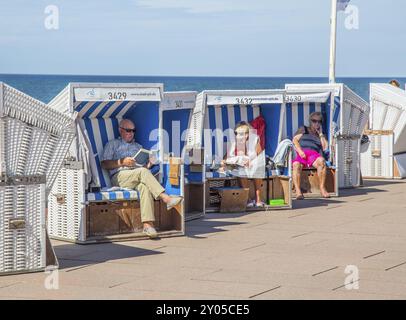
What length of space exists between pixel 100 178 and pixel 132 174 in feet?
1.72

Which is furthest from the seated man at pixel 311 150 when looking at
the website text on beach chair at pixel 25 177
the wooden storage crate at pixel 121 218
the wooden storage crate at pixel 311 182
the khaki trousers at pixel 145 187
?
the website text on beach chair at pixel 25 177

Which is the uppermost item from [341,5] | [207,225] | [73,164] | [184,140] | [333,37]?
[341,5]

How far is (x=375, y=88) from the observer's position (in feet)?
66.0

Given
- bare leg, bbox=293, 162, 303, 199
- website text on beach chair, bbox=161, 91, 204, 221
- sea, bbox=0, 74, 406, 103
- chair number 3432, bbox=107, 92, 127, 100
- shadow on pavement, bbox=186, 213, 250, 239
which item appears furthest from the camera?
sea, bbox=0, 74, 406, 103

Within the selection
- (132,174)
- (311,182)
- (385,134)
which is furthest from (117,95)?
(385,134)

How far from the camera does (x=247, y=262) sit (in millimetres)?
10086

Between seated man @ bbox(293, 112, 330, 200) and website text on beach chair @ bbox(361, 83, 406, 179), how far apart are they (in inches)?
130

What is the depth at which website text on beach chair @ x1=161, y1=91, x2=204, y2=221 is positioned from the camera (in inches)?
516

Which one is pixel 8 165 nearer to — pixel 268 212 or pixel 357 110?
pixel 268 212

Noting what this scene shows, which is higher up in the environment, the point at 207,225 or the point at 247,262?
the point at 207,225

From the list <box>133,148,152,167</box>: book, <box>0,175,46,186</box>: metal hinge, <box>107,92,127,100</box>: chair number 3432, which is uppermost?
<box>107,92,127,100</box>: chair number 3432

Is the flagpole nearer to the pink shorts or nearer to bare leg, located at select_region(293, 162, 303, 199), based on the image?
the pink shorts

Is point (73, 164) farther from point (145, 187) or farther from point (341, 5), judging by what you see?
point (341, 5)

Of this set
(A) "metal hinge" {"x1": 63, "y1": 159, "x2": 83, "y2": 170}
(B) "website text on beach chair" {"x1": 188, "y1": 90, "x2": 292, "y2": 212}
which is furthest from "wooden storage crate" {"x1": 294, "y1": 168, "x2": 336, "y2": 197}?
(A) "metal hinge" {"x1": 63, "y1": 159, "x2": 83, "y2": 170}
